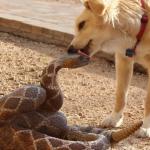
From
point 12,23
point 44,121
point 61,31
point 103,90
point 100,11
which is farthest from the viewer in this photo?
point 12,23

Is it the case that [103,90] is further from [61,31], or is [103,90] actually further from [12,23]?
[12,23]

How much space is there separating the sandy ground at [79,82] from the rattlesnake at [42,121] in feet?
1.24

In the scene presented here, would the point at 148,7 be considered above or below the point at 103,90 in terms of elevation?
above

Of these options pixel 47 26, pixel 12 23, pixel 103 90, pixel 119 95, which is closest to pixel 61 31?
pixel 47 26

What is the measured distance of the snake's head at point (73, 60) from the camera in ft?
11.5

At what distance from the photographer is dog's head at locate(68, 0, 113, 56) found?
12.3 feet

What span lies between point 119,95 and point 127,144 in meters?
0.56

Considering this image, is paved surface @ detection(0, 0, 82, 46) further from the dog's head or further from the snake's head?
the snake's head

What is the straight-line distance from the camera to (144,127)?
13.3 feet

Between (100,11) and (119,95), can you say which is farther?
(119,95)

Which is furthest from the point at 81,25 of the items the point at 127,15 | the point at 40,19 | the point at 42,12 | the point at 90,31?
the point at 42,12

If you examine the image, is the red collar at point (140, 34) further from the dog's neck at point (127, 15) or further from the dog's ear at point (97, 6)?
the dog's ear at point (97, 6)

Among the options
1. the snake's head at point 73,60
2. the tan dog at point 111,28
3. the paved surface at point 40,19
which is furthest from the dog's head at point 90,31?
the paved surface at point 40,19

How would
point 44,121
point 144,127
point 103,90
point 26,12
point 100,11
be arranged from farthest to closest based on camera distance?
point 26,12, point 103,90, point 144,127, point 100,11, point 44,121
